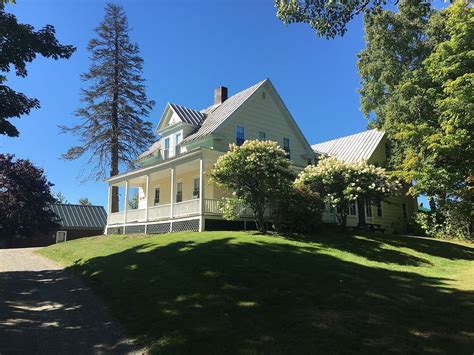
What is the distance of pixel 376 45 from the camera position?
30.9 meters

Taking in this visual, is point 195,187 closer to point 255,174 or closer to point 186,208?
point 186,208

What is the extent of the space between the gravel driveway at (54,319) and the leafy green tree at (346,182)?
11746mm

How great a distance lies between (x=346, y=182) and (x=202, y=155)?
698 cm

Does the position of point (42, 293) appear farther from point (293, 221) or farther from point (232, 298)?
point (293, 221)

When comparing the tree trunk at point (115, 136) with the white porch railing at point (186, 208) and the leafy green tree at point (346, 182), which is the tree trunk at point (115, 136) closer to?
the white porch railing at point (186, 208)

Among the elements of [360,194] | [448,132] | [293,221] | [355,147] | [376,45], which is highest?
[376,45]

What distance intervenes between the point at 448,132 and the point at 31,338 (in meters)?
17.9

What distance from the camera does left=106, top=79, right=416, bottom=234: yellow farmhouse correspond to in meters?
21.3

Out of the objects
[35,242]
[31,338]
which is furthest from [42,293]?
[35,242]

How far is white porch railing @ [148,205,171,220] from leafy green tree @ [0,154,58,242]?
16346 millimetres

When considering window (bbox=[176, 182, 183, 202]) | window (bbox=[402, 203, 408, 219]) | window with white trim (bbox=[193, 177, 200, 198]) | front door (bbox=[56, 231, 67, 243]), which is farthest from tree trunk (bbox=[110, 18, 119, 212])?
window (bbox=[402, 203, 408, 219])

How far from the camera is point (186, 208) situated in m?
21.2

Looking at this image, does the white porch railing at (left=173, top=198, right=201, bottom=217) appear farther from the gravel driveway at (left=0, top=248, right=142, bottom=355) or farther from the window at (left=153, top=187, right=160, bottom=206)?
the window at (left=153, top=187, right=160, bottom=206)

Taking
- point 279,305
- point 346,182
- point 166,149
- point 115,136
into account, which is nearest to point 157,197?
point 166,149
